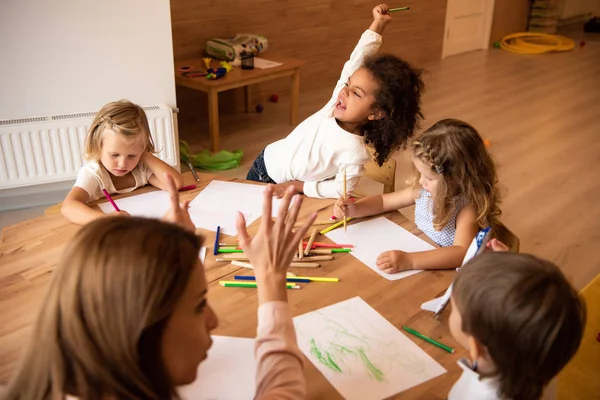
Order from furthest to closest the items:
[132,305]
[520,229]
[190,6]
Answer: [190,6] < [520,229] < [132,305]

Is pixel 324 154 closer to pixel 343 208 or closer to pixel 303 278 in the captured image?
pixel 343 208

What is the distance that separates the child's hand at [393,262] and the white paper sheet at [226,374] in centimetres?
41

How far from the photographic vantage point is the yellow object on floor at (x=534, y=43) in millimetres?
6742

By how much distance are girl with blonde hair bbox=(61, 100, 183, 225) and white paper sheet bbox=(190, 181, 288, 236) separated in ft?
0.39

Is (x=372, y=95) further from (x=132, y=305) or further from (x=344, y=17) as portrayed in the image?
(x=344, y=17)

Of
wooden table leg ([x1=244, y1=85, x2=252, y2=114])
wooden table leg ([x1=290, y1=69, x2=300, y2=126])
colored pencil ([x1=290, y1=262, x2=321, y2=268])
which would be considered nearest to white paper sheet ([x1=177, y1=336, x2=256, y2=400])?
colored pencil ([x1=290, y1=262, x2=321, y2=268])

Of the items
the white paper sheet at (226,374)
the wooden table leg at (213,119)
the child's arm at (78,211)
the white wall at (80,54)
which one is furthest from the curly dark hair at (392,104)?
the wooden table leg at (213,119)

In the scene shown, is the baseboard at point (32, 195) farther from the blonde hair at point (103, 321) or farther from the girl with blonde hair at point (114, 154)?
the blonde hair at point (103, 321)

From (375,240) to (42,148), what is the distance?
196cm

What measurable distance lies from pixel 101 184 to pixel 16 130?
1.27 m

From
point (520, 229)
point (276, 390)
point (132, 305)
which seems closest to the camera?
point (132, 305)

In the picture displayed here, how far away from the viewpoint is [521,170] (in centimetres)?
359

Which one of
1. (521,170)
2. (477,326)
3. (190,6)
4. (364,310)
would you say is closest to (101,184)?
(364,310)

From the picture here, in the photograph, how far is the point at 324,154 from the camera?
1.86 meters
